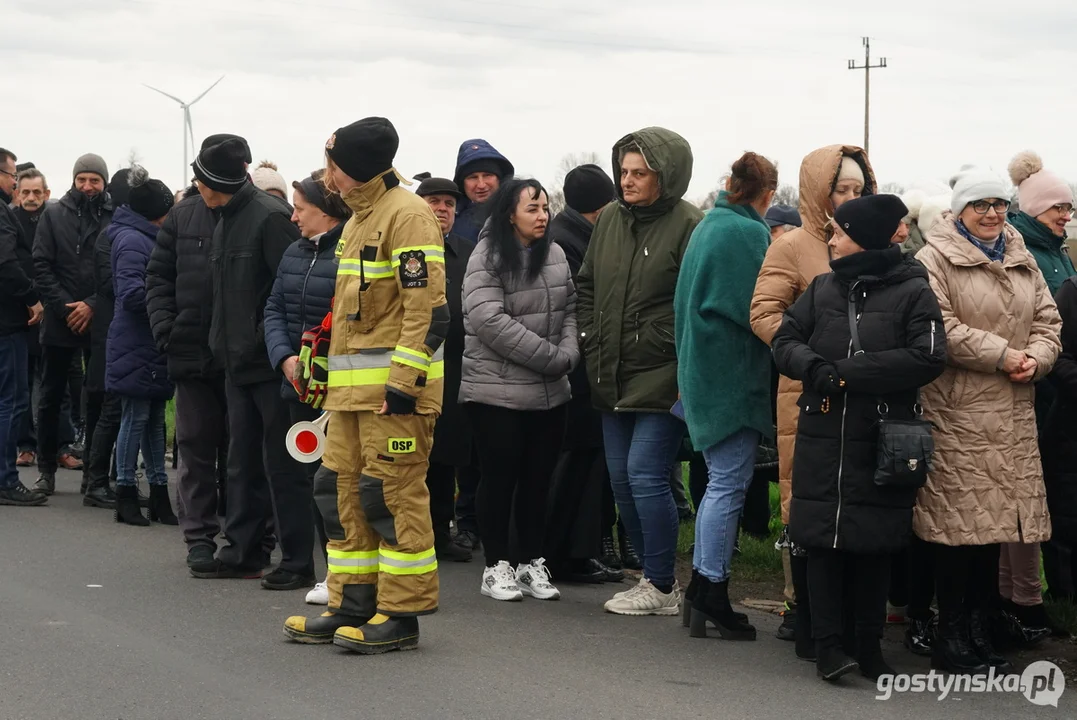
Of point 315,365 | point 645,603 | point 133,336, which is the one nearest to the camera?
point 315,365

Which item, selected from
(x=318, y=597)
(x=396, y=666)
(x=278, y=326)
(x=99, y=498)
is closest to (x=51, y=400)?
(x=99, y=498)

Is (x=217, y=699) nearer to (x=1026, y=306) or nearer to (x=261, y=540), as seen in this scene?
(x=261, y=540)

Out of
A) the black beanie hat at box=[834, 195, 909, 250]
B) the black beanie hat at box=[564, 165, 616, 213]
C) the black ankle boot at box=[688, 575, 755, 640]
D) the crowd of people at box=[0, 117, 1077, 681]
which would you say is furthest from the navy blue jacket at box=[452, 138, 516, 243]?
the black beanie hat at box=[834, 195, 909, 250]

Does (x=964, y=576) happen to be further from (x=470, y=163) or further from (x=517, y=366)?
(x=470, y=163)

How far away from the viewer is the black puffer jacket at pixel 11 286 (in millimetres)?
11078

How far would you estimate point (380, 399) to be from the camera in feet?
21.0

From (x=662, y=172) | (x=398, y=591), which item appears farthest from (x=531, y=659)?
(x=662, y=172)

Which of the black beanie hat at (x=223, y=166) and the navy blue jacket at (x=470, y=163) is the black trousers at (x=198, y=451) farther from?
the navy blue jacket at (x=470, y=163)

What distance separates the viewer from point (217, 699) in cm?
566

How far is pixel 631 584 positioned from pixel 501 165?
9.23ft

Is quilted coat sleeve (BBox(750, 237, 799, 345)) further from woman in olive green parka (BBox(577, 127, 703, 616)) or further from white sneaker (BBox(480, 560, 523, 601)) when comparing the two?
white sneaker (BBox(480, 560, 523, 601))

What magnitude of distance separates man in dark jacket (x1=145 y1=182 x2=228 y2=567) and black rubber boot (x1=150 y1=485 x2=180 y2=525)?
1.45 metres

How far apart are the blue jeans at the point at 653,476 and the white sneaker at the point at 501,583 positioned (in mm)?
726

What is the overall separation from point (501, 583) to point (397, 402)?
1.89 m
